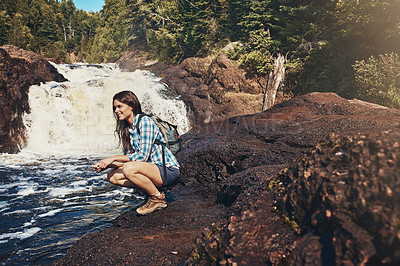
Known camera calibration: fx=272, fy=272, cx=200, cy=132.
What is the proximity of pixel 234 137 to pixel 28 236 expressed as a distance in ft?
14.3

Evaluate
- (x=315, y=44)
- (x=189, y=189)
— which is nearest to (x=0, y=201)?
(x=189, y=189)

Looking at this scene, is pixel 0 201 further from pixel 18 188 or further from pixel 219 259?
pixel 219 259

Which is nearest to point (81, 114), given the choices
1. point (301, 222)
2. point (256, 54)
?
point (256, 54)

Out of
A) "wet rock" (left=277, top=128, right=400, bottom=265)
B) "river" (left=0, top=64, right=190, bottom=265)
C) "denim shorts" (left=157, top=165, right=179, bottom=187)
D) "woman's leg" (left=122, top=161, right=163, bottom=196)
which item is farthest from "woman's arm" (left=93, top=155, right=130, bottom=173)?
"wet rock" (left=277, top=128, right=400, bottom=265)

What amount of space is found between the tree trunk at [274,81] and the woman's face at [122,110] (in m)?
15.3

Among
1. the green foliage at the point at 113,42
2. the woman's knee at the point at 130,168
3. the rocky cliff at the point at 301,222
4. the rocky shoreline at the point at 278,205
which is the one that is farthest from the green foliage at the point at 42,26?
the rocky cliff at the point at 301,222

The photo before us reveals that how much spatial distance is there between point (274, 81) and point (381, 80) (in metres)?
7.25

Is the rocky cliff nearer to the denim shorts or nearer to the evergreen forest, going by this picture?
the denim shorts

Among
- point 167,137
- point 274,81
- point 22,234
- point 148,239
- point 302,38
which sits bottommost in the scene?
point 22,234

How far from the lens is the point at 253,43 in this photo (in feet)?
61.8

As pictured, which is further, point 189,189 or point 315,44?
point 315,44

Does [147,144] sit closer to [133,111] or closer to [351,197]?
[133,111]

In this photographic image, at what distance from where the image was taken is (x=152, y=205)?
3.68 metres

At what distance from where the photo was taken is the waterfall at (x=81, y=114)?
13.4m
